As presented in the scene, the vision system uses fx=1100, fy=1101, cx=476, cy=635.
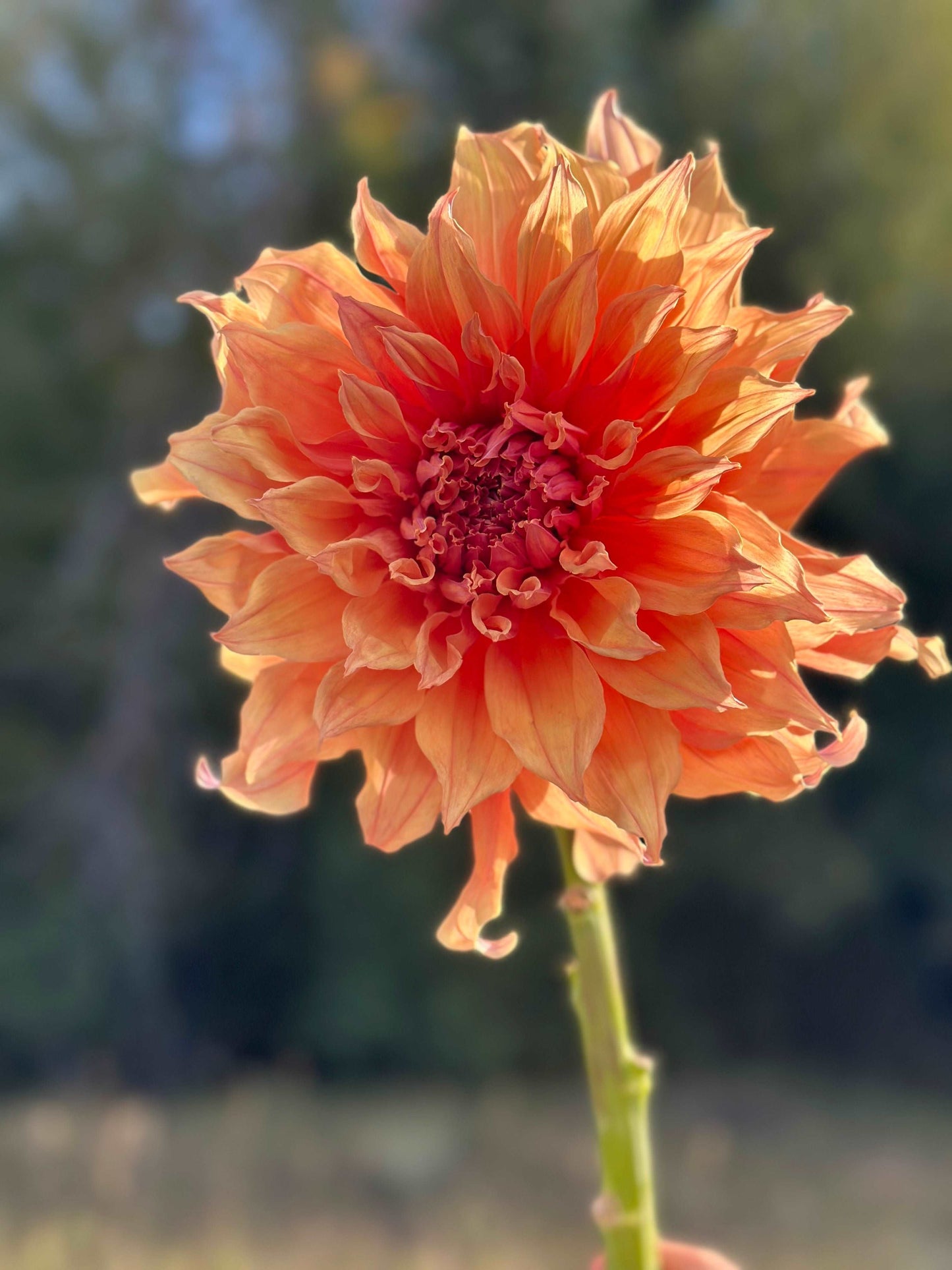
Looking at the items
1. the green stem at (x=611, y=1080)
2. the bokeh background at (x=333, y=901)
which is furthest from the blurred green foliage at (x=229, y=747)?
the green stem at (x=611, y=1080)

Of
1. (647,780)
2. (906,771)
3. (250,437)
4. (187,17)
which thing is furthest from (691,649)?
(187,17)

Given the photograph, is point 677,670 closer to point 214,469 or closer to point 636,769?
point 636,769

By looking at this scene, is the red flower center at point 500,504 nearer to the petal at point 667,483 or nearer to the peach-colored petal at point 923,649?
the petal at point 667,483

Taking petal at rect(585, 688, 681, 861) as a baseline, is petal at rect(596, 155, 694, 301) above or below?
above

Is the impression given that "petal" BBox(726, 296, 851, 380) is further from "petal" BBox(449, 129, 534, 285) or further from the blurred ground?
the blurred ground

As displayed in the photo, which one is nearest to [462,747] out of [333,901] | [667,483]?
[667,483]

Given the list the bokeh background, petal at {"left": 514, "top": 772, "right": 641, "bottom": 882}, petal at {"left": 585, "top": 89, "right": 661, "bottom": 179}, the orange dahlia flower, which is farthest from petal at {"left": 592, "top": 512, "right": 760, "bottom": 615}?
the bokeh background
